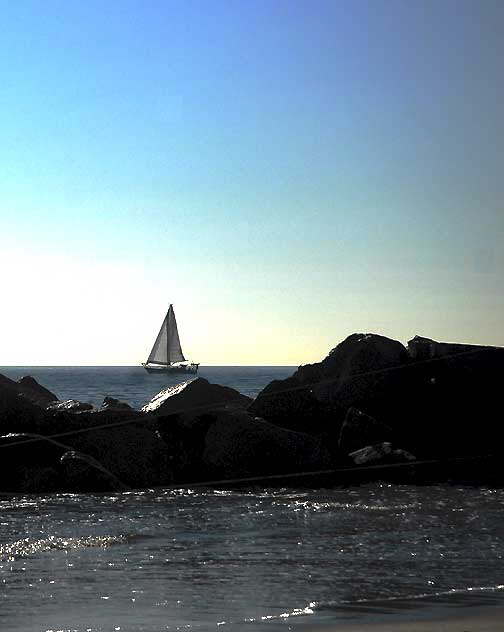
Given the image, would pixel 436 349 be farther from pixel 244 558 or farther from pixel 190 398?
pixel 244 558

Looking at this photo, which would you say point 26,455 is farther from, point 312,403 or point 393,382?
point 393,382

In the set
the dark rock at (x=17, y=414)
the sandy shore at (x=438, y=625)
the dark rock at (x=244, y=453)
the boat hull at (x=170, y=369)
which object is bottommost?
the sandy shore at (x=438, y=625)

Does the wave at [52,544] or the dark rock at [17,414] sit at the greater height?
the dark rock at [17,414]

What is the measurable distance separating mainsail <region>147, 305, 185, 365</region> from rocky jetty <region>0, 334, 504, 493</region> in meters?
86.9

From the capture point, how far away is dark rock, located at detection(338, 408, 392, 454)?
20.0 metres

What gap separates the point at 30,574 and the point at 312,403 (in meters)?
12.9

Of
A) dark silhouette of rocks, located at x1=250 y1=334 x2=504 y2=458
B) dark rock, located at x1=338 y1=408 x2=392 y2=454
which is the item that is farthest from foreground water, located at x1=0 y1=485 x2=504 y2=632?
dark silhouette of rocks, located at x1=250 y1=334 x2=504 y2=458

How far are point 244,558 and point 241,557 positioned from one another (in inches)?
3.1

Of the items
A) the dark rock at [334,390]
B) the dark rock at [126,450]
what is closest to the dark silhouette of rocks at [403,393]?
the dark rock at [334,390]

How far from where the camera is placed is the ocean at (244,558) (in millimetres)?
8320

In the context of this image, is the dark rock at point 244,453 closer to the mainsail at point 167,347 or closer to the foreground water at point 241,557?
the foreground water at point 241,557

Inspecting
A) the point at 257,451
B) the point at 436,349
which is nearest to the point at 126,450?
the point at 257,451

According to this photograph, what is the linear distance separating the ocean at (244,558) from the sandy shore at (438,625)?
218 mm

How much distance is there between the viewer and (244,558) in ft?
36.0
